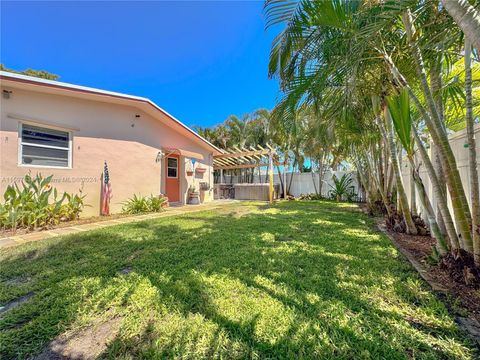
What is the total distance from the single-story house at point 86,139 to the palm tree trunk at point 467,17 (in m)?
8.48

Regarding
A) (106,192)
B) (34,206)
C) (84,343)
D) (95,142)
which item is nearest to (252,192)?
(106,192)

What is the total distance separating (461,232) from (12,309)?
5292 mm

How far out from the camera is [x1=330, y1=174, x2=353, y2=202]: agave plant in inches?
505

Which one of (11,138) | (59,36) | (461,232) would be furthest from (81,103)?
(461,232)

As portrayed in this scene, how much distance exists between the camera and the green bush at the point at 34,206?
5.30 metres

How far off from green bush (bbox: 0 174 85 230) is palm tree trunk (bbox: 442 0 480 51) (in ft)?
26.6

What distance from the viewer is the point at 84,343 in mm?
1776

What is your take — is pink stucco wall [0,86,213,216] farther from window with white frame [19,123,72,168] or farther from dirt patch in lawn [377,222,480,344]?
dirt patch in lawn [377,222,480,344]

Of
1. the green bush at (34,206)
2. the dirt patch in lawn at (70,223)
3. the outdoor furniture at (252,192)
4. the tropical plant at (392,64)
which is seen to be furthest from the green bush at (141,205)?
the outdoor furniture at (252,192)

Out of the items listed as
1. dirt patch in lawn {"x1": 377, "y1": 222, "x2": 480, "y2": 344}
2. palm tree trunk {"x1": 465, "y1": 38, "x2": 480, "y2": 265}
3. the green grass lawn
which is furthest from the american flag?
palm tree trunk {"x1": 465, "y1": 38, "x2": 480, "y2": 265}

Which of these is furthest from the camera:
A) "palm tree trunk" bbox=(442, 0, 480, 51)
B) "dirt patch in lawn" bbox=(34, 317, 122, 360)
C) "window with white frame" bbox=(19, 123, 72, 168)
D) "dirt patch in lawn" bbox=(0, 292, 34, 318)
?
"window with white frame" bbox=(19, 123, 72, 168)

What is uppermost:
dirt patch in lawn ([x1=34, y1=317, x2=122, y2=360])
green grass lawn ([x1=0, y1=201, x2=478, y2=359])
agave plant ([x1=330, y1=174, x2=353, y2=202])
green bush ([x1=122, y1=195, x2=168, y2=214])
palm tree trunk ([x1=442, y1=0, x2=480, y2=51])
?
palm tree trunk ([x1=442, y1=0, x2=480, y2=51])

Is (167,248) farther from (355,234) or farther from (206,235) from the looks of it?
(355,234)

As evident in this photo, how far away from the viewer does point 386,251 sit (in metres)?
3.79
